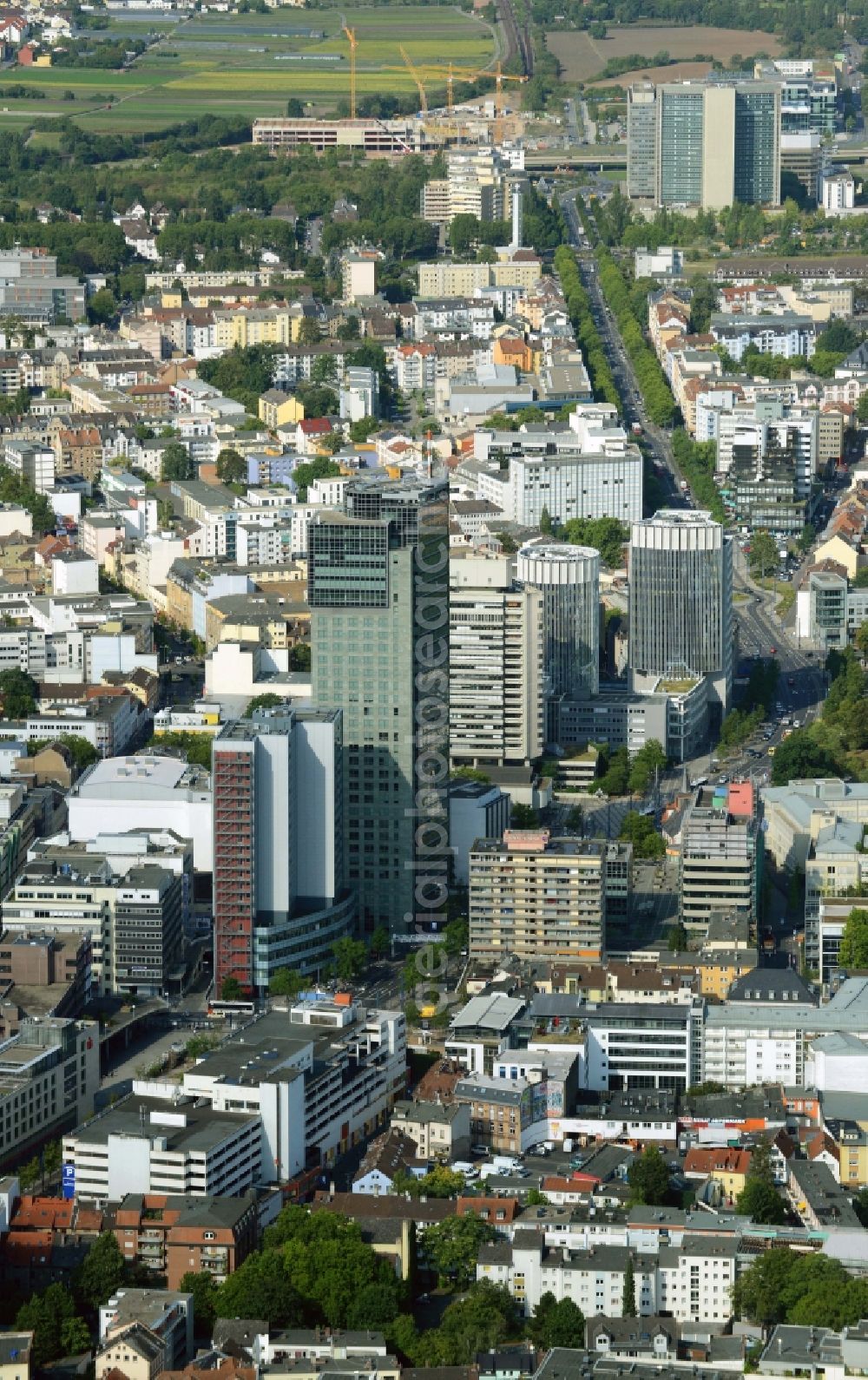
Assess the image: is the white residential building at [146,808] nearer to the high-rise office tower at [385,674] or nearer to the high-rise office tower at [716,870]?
the high-rise office tower at [385,674]

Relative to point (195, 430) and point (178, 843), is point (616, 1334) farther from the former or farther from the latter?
point (195, 430)

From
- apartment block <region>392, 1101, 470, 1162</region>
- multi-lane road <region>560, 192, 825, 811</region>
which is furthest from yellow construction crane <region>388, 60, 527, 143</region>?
apartment block <region>392, 1101, 470, 1162</region>

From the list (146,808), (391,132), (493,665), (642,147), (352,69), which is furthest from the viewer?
(352,69)

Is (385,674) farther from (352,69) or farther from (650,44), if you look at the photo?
(650,44)

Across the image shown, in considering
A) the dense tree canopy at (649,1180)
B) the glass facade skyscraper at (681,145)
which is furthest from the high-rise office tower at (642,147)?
the dense tree canopy at (649,1180)

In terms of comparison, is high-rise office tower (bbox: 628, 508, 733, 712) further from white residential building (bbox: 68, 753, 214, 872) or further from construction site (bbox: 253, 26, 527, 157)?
construction site (bbox: 253, 26, 527, 157)

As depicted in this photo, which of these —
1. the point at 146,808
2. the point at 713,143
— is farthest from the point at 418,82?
the point at 146,808
